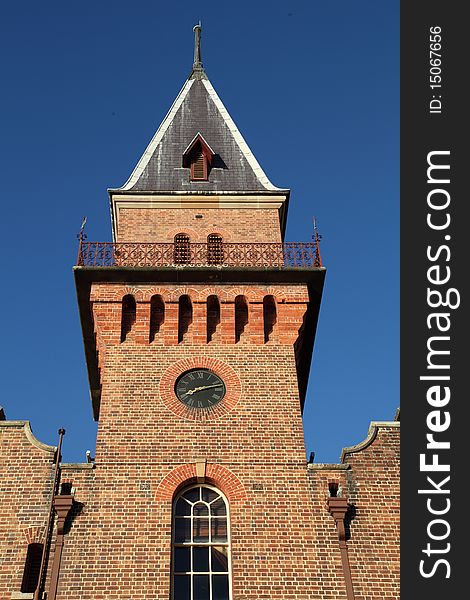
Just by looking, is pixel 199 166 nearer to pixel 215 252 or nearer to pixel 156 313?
pixel 215 252

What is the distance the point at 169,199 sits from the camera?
1094 inches

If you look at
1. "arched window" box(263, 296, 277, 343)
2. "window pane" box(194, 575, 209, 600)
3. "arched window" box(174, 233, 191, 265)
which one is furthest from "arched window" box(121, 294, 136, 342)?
"window pane" box(194, 575, 209, 600)

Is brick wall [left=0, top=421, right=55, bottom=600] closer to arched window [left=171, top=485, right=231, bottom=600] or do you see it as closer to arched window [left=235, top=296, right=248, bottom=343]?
arched window [left=171, top=485, right=231, bottom=600]

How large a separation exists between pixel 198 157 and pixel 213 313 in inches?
298

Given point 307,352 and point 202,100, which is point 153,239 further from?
point 202,100

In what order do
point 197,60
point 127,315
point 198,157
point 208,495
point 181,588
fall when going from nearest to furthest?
point 181,588 → point 208,495 → point 127,315 → point 198,157 → point 197,60

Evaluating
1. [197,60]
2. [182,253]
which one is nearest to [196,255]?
[182,253]

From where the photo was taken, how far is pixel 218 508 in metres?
20.5

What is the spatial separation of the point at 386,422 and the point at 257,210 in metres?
8.42

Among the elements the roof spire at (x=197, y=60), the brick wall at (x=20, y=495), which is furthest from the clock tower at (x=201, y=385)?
the roof spire at (x=197, y=60)

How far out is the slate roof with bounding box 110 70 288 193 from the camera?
29.0 metres

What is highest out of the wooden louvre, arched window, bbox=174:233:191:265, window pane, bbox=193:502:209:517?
the wooden louvre

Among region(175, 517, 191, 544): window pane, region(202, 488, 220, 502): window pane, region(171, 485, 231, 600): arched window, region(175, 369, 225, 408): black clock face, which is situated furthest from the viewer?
region(175, 369, 225, 408): black clock face

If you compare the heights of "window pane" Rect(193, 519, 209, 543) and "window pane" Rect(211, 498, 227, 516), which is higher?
"window pane" Rect(211, 498, 227, 516)
